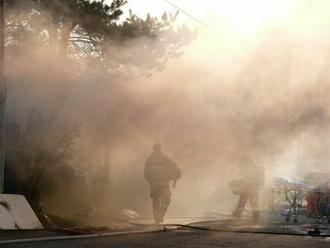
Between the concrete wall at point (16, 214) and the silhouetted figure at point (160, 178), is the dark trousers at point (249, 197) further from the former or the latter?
the concrete wall at point (16, 214)

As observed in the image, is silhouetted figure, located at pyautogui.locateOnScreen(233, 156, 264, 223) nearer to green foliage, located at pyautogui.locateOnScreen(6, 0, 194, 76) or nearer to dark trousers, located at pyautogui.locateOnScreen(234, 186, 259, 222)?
dark trousers, located at pyautogui.locateOnScreen(234, 186, 259, 222)

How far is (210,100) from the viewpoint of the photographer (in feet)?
39.9

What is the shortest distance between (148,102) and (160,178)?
2.04 m

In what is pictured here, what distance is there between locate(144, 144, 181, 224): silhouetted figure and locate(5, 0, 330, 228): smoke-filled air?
1.11 m

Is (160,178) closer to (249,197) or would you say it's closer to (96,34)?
(249,197)

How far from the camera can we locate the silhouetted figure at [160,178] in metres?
10.0

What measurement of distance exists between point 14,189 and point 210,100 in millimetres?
4042

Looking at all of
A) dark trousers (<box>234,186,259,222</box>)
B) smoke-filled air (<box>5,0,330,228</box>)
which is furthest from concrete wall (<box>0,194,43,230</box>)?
dark trousers (<box>234,186,259,222</box>)

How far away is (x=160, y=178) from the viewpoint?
33.1 ft

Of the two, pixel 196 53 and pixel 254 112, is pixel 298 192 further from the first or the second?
pixel 196 53

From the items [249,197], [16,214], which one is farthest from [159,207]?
[16,214]

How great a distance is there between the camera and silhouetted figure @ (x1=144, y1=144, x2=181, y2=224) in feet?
33.0

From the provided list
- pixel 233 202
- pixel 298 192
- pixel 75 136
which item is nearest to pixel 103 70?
pixel 75 136

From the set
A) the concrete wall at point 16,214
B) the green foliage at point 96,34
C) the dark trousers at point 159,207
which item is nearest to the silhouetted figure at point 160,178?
the dark trousers at point 159,207
